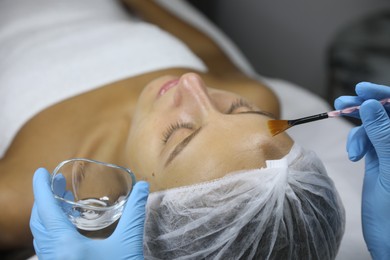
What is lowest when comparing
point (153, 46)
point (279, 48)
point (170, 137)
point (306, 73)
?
point (306, 73)

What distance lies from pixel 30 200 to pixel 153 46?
675 millimetres

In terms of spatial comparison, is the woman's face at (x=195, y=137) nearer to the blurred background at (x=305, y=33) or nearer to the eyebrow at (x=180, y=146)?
the eyebrow at (x=180, y=146)

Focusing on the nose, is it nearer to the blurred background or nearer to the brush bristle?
the brush bristle

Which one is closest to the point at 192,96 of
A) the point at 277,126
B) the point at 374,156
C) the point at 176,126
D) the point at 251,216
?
the point at 176,126

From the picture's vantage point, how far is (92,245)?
919 mm

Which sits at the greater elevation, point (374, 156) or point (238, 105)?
point (238, 105)

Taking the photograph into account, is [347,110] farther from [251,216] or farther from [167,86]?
[167,86]

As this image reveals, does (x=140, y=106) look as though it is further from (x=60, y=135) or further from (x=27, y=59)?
(x=27, y=59)

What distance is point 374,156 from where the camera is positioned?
1094 mm

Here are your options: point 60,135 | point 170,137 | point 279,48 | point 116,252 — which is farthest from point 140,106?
point 279,48

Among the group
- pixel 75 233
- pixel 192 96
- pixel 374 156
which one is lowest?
pixel 374 156

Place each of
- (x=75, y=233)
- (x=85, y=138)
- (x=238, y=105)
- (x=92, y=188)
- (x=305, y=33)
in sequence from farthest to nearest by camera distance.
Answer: (x=305, y=33)
(x=85, y=138)
(x=238, y=105)
(x=92, y=188)
(x=75, y=233)

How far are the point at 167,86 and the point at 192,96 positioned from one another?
145 millimetres

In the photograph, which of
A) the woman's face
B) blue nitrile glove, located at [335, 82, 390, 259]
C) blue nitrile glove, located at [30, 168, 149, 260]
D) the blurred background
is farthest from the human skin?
the blurred background
